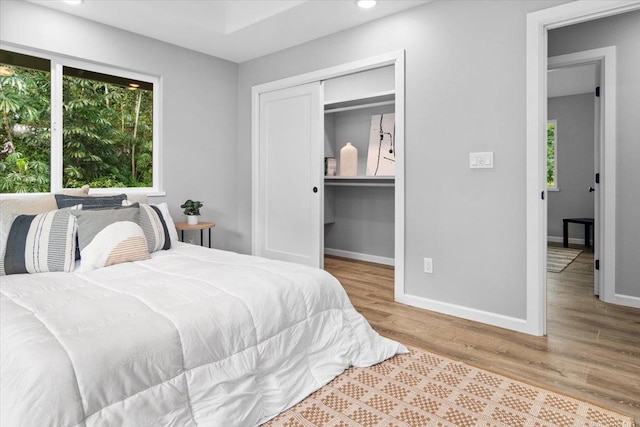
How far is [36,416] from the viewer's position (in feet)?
3.53

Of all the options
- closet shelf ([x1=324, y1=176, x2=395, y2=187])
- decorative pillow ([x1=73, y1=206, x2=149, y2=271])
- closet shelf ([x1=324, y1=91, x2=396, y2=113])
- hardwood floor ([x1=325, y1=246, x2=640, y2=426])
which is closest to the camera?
hardwood floor ([x1=325, y1=246, x2=640, y2=426])

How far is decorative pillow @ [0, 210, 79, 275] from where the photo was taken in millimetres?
2180

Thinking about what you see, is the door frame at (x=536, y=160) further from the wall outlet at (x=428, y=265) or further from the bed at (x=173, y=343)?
the bed at (x=173, y=343)

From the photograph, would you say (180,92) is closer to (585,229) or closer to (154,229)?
(154,229)

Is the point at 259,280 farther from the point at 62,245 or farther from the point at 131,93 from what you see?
the point at 131,93

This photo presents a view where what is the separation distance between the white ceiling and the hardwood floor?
2425mm

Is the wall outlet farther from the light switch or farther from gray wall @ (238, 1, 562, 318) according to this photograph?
the light switch

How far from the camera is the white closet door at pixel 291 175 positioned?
4.02 metres

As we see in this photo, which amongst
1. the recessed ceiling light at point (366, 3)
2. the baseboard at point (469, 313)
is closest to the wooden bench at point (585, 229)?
the baseboard at point (469, 313)

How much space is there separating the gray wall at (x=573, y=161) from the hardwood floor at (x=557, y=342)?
11.2 ft

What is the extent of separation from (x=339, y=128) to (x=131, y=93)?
2.70 meters

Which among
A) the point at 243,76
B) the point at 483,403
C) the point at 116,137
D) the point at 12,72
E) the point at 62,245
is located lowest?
the point at 483,403

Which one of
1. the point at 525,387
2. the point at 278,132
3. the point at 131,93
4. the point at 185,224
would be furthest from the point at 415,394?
the point at 131,93

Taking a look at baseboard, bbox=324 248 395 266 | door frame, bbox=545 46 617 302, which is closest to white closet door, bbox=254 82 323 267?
baseboard, bbox=324 248 395 266
